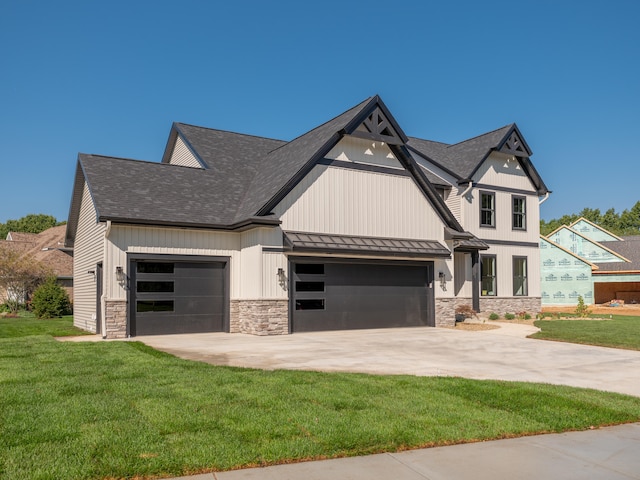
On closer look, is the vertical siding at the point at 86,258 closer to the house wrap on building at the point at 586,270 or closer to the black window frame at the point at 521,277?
the black window frame at the point at 521,277

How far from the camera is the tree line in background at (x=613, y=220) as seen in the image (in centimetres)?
8675

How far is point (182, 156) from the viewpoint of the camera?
950 inches

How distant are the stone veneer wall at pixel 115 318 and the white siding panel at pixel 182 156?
765 centimetres

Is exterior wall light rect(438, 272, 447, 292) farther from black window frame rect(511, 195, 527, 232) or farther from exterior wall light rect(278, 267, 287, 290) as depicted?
black window frame rect(511, 195, 527, 232)


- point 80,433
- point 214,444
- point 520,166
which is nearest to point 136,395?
point 80,433

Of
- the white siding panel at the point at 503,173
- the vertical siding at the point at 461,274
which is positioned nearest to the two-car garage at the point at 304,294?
the vertical siding at the point at 461,274

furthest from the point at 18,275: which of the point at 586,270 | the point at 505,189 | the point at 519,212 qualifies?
the point at 586,270

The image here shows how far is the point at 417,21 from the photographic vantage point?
63.2ft

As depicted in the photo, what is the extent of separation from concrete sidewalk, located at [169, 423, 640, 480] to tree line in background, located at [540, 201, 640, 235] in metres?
86.4

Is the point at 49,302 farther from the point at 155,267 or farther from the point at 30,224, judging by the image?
the point at 30,224

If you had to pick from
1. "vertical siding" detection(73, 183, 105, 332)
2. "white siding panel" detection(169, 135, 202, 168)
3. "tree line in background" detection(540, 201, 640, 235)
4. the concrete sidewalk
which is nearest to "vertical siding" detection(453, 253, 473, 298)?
"white siding panel" detection(169, 135, 202, 168)

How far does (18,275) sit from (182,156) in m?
15.5

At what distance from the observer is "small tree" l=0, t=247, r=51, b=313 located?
31.8m

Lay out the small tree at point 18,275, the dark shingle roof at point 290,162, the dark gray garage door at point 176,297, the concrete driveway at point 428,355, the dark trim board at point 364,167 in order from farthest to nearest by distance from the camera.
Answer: the small tree at point 18,275 → the dark trim board at point 364,167 → the dark shingle roof at point 290,162 → the dark gray garage door at point 176,297 → the concrete driveway at point 428,355
